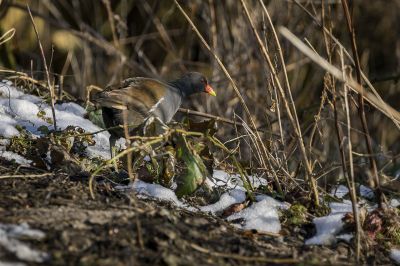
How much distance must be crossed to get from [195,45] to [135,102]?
15.1ft

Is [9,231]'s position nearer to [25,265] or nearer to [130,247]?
[25,265]

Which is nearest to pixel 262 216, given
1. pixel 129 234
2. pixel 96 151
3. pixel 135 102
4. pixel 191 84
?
pixel 129 234

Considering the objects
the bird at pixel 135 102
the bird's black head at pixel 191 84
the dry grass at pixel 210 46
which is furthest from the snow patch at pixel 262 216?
the dry grass at pixel 210 46

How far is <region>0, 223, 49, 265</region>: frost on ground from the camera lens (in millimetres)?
2635

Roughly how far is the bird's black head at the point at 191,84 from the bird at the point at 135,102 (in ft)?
1.29

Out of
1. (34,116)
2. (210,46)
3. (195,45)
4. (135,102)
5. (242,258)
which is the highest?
(242,258)

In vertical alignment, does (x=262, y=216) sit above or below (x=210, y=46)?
above

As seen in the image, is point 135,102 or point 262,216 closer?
point 262,216

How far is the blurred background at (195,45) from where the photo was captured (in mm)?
7590

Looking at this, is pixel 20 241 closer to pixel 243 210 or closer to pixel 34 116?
pixel 243 210

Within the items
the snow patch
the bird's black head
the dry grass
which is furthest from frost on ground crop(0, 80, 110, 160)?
the dry grass

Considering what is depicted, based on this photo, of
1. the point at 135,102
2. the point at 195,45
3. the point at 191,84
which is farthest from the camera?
A: the point at 195,45

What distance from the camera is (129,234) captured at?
9.57 ft

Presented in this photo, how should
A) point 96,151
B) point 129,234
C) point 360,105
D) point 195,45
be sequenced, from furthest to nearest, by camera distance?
1. point 195,45
2. point 96,151
3. point 360,105
4. point 129,234
